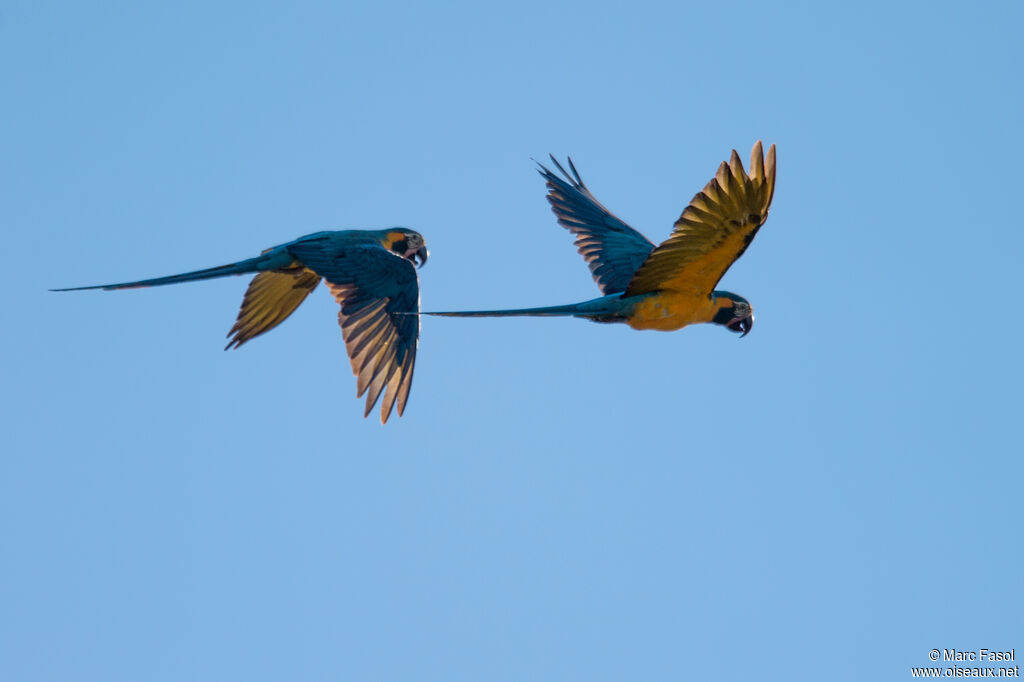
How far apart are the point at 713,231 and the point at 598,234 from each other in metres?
3.31

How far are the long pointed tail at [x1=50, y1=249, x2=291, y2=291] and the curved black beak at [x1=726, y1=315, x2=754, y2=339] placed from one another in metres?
4.48

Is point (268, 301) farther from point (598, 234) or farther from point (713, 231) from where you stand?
point (713, 231)

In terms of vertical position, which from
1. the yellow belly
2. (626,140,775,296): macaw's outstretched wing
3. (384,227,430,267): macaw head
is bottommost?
the yellow belly

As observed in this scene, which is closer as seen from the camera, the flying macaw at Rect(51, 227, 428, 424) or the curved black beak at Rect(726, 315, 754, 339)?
the curved black beak at Rect(726, 315, 754, 339)

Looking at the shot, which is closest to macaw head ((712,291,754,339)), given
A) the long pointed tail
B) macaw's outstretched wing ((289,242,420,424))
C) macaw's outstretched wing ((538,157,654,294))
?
macaw's outstretched wing ((538,157,654,294))

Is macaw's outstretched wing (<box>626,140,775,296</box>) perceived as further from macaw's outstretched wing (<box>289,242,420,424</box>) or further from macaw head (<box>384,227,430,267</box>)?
macaw head (<box>384,227,430,267</box>)


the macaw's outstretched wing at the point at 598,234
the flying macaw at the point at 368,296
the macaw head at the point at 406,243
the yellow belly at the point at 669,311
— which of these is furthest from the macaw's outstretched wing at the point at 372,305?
the yellow belly at the point at 669,311

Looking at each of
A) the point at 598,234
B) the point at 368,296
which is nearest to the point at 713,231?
the point at 598,234

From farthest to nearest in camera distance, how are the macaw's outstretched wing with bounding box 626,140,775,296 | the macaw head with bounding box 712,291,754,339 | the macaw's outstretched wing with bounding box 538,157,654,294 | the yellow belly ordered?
the macaw's outstretched wing with bounding box 538,157,654,294, the macaw head with bounding box 712,291,754,339, the yellow belly, the macaw's outstretched wing with bounding box 626,140,775,296

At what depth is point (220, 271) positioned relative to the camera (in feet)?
41.2

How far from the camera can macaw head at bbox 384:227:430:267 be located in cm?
1399

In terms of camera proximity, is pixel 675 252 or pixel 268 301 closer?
pixel 675 252

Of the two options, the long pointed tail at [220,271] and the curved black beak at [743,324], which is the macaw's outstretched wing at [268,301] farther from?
the curved black beak at [743,324]

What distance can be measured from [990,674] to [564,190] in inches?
250
